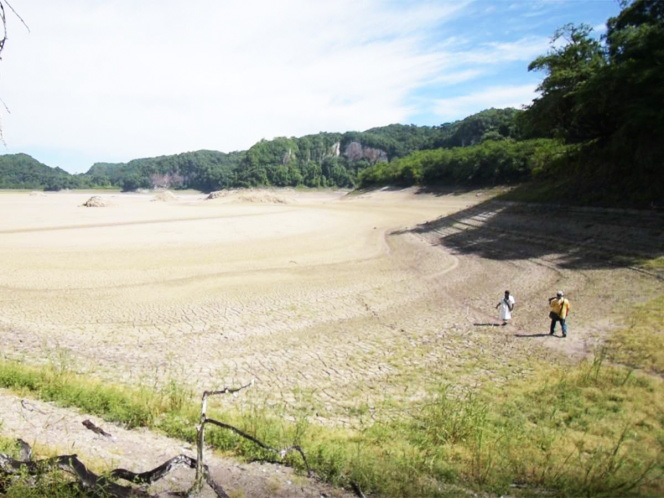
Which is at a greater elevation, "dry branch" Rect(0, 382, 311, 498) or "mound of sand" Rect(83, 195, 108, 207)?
"mound of sand" Rect(83, 195, 108, 207)

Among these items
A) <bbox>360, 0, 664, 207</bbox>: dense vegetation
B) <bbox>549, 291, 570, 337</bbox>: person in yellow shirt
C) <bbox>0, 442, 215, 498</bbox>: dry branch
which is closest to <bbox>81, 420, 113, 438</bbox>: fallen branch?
<bbox>0, 442, 215, 498</bbox>: dry branch

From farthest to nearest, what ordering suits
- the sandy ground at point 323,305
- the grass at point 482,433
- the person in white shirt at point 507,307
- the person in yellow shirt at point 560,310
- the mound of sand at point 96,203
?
the mound of sand at point 96,203 → the person in white shirt at point 507,307 → the person in yellow shirt at point 560,310 → the sandy ground at point 323,305 → the grass at point 482,433

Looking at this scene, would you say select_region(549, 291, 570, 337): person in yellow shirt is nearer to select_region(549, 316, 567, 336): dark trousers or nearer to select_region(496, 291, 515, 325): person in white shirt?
select_region(549, 316, 567, 336): dark trousers

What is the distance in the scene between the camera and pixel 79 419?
297 inches

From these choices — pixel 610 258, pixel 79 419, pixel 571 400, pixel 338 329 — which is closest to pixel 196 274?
pixel 338 329

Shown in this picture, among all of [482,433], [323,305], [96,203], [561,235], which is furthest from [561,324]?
[96,203]

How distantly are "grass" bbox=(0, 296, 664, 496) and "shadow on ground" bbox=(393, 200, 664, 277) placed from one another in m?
12.8

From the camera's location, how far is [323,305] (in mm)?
19141

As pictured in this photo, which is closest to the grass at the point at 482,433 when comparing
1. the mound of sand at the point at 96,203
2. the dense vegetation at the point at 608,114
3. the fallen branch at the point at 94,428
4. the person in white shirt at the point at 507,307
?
the fallen branch at the point at 94,428

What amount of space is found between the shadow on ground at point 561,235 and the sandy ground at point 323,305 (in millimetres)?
137

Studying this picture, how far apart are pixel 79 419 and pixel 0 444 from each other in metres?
1.86

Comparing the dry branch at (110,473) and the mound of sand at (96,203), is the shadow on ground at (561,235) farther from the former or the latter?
the mound of sand at (96,203)

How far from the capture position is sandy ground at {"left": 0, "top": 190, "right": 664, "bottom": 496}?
12.3 m

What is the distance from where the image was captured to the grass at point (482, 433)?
6324 mm
